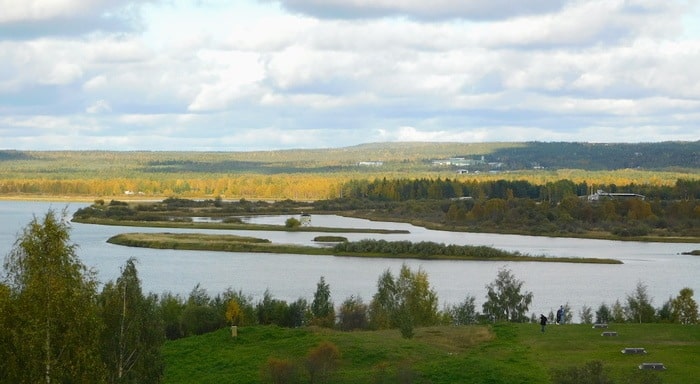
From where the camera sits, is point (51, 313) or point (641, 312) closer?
point (51, 313)

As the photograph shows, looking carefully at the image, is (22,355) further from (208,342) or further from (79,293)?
(208,342)

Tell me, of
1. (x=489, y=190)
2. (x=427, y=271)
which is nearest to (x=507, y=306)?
(x=427, y=271)

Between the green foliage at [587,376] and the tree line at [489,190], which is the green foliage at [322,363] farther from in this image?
the tree line at [489,190]

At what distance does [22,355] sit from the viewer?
41.1ft

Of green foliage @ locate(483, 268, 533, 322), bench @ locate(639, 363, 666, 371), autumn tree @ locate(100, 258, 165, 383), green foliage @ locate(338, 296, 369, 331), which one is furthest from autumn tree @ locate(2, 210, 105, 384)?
green foliage @ locate(483, 268, 533, 322)

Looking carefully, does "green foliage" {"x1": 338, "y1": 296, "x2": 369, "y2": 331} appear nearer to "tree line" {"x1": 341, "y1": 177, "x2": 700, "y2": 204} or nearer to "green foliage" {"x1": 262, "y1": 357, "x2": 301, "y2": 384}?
"green foliage" {"x1": 262, "y1": 357, "x2": 301, "y2": 384}

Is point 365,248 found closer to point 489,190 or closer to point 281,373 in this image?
point 281,373

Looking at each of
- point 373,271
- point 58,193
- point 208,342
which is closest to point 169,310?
point 208,342

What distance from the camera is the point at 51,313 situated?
1273 centimetres

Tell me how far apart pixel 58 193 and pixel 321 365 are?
128753 millimetres

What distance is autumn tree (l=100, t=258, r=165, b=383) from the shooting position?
14758 millimetres

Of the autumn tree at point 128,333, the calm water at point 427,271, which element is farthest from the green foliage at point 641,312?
the autumn tree at point 128,333

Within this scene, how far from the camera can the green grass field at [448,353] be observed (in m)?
20.4

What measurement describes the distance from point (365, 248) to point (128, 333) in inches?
1951
